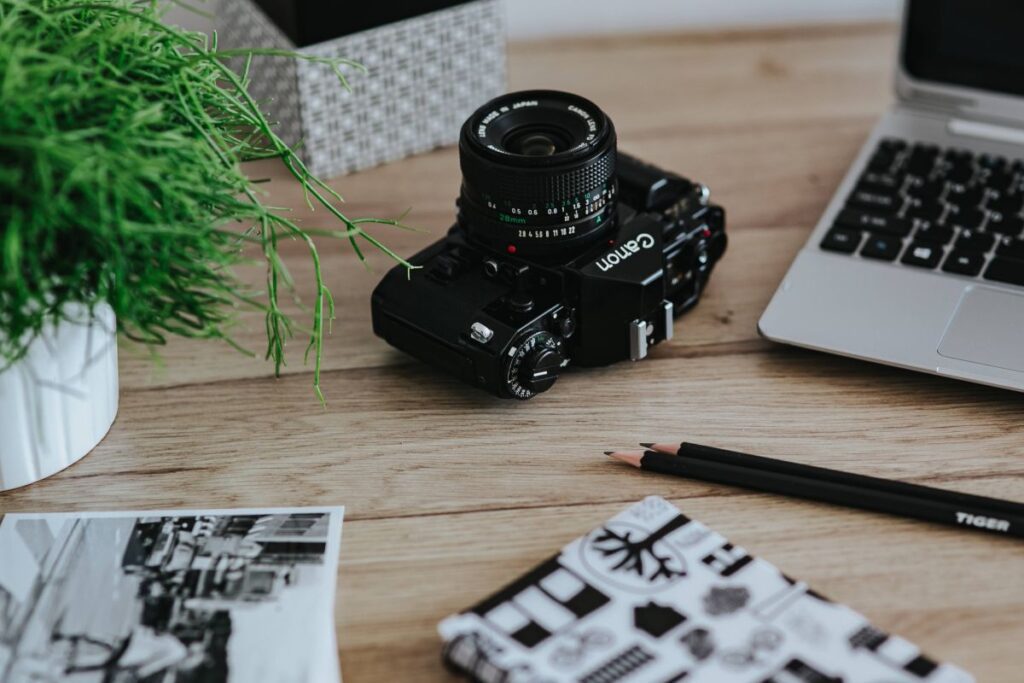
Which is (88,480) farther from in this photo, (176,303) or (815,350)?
(815,350)

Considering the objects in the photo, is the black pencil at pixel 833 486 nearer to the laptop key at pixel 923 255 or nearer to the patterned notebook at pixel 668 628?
the patterned notebook at pixel 668 628

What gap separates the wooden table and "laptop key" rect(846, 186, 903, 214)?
0.05 metres

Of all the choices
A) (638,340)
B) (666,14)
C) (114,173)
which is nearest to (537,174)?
(638,340)

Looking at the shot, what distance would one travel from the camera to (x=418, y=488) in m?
0.64

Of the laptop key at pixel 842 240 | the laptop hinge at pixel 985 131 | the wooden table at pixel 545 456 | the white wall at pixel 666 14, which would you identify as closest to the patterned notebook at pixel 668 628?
the wooden table at pixel 545 456

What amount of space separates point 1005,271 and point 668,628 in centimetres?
34

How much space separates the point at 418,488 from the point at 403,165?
1.15ft

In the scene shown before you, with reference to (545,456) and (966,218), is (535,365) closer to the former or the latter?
(545,456)

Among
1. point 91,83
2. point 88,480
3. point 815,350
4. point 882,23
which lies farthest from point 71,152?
point 882,23

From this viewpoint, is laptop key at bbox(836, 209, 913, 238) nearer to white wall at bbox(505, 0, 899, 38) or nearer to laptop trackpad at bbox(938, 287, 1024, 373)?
laptop trackpad at bbox(938, 287, 1024, 373)

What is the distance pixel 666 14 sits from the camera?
1.10 meters

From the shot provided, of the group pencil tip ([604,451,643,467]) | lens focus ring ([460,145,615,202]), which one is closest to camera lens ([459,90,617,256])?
lens focus ring ([460,145,615,202])

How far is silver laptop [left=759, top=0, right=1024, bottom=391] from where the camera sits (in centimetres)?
69

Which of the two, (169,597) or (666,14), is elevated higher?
(666,14)
